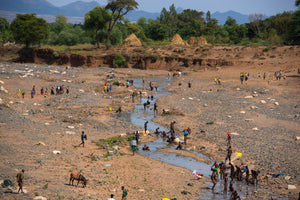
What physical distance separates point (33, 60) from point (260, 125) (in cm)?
5459

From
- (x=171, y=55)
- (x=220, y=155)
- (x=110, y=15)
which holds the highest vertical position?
(x=110, y=15)

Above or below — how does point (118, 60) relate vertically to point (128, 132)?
above

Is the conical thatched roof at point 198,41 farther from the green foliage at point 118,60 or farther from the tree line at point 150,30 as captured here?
the green foliage at point 118,60

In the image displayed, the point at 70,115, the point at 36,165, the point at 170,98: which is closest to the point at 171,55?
the point at 170,98

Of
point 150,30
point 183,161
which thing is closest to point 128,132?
point 183,161

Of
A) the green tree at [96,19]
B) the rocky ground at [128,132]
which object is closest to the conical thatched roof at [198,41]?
the green tree at [96,19]

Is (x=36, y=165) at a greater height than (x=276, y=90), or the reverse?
(x=276, y=90)

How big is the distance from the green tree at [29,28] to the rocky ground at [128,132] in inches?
847

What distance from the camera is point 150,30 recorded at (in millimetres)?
89938

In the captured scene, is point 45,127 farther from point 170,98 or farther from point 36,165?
point 170,98

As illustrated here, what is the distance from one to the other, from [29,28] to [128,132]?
48056mm

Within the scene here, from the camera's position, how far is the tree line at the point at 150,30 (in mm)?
64188

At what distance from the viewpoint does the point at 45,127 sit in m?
23.1

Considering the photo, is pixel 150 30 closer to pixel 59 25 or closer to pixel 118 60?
pixel 118 60
